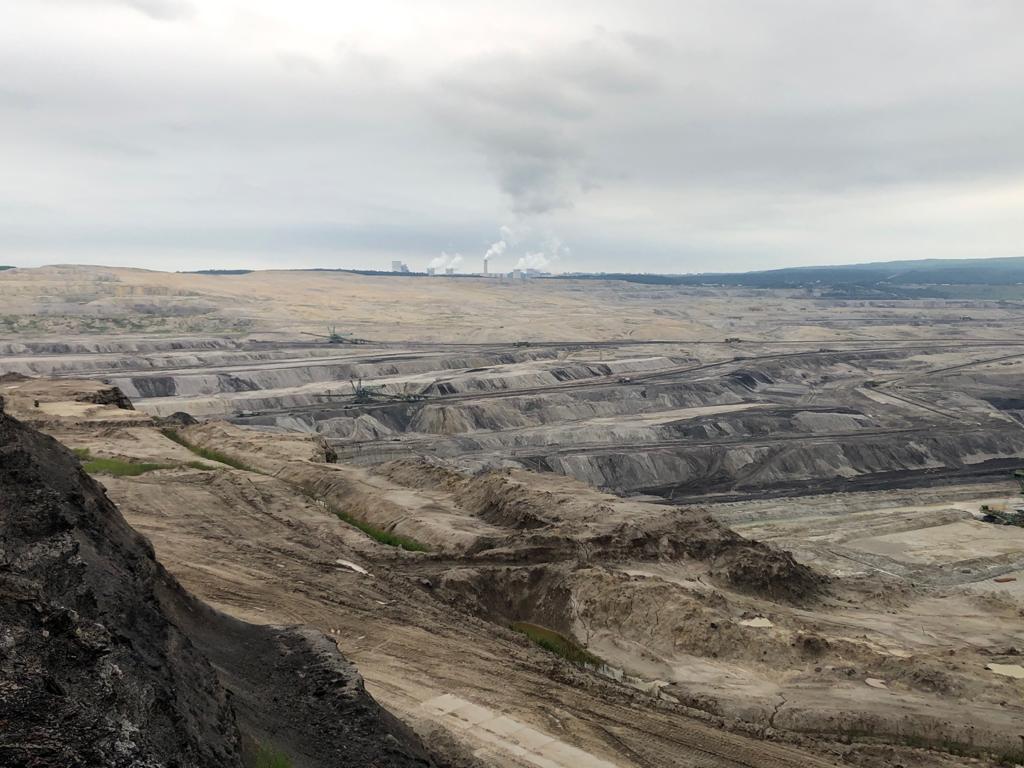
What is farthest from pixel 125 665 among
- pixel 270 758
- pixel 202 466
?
pixel 202 466

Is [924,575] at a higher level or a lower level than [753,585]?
lower

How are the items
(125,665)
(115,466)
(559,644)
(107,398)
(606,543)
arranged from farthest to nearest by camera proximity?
1. (107,398)
2. (115,466)
3. (606,543)
4. (559,644)
5. (125,665)

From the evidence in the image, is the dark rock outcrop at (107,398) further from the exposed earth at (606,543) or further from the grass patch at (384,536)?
the grass patch at (384,536)

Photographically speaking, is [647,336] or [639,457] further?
[647,336]

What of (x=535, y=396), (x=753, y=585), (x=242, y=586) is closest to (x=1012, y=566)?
(x=753, y=585)

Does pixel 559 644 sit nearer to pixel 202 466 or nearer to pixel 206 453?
pixel 202 466

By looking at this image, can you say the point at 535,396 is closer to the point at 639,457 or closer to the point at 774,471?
the point at 639,457

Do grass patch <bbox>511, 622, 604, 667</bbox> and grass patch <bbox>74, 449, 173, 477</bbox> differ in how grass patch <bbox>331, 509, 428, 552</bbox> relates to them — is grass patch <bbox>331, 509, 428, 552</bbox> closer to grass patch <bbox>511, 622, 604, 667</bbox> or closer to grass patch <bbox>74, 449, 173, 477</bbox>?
grass patch <bbox>511, 622, 604, 667</bbox>

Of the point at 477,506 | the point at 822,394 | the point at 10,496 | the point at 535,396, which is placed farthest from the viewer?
the point at 822,394
